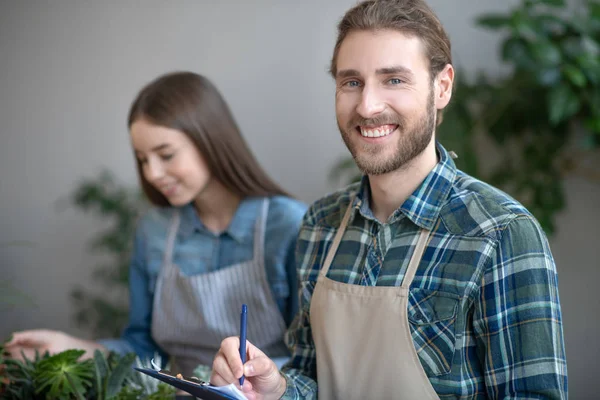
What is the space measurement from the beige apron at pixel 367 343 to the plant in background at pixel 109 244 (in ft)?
6.69

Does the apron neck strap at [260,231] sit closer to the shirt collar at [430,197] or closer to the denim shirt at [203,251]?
the denim shirt at [203,251]

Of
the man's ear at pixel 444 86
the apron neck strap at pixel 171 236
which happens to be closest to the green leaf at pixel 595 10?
the man's ear at pixel 444 86

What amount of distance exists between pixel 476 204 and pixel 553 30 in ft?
4.97

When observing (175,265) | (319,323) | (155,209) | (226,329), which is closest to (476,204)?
(319,323)

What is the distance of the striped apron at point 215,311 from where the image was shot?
6.22ft

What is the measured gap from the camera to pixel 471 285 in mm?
1129

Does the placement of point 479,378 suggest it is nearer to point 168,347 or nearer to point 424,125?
point 424,125

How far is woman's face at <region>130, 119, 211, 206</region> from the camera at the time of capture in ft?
6.32

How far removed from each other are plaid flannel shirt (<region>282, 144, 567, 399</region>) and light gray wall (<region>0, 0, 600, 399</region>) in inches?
65.8

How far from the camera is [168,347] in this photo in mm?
2020

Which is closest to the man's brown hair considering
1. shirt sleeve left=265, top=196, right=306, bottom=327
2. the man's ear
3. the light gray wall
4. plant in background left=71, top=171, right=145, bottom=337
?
the man's ear

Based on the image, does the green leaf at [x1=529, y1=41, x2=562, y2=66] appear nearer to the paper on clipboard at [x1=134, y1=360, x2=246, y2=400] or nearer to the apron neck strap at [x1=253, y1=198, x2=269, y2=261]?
the apron neck strap at [x1=253, y1=198, x2=269, y2=261]

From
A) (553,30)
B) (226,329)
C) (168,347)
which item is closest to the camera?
(226,329)

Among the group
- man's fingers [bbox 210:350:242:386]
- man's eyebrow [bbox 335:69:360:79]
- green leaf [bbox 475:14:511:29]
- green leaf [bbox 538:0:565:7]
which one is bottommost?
man's fingers [bbox 210:350:242:386]
